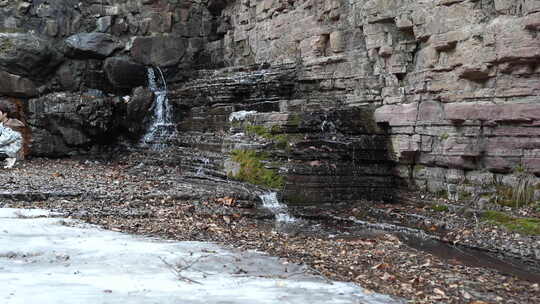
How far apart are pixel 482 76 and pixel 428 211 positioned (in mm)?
3026

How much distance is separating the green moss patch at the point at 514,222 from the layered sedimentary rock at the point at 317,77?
86cm

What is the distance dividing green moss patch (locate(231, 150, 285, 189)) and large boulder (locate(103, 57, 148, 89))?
27.0ft

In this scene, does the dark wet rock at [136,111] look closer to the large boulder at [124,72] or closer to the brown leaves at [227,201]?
the large boulder at [124,72]

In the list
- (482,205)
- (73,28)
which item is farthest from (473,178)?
(73,28)

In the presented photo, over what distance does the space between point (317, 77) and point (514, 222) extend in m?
7.67

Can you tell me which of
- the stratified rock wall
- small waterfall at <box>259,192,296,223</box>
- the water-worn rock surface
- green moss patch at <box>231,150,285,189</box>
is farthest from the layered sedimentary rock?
the water-worn rock surface

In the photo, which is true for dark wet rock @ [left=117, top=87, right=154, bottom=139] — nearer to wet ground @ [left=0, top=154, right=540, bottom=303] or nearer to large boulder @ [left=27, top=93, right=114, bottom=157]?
large boulder @ [left=27, top=93, right=114, bottom=157]

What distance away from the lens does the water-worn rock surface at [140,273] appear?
5129 millimetres

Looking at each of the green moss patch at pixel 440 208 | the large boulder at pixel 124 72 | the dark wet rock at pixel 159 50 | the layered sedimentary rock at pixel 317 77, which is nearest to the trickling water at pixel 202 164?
the layered sedimentary rock at pixel 317 77

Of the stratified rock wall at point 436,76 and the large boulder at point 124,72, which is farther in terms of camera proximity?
the large boulder at point 124,72

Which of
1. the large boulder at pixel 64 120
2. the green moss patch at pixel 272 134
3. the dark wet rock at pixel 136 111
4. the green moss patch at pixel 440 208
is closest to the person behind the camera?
the green moss patch at pixel 440 208

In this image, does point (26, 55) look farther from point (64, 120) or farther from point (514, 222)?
point (514, 222)

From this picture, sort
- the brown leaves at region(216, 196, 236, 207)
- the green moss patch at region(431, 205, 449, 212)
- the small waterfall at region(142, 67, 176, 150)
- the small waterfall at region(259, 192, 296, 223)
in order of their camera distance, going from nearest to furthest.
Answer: the small waterfall at region(259, 192, 296, 223)
the brown leaves at region(216, 196, 236, 207)
the green moss patch at region(431, 205, 449, 212)
the small waterfall at region(142, 67, 176, 150)

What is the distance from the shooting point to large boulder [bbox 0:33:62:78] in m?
17.9
